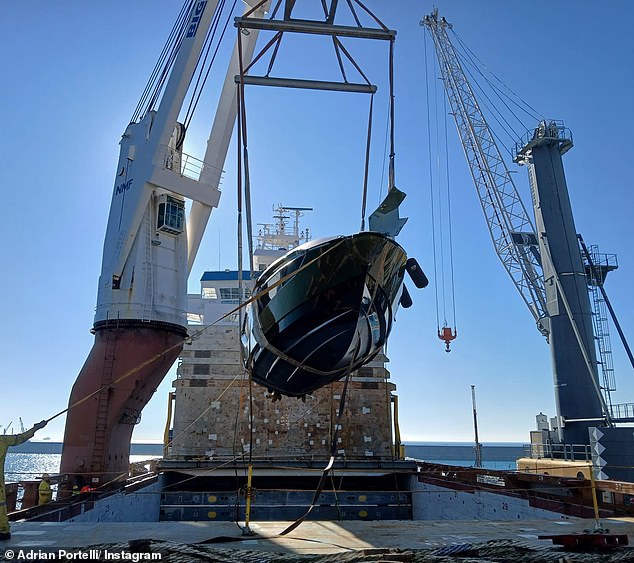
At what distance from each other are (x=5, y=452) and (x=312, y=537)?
4.20 meters

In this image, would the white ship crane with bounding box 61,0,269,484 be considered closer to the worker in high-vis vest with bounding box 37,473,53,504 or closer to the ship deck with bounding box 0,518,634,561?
the worker in high-vis vest with bounding box 37,473,53,504

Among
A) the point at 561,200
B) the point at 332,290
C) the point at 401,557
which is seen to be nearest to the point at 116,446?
the point at 332,290

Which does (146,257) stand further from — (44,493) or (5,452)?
(5,452)

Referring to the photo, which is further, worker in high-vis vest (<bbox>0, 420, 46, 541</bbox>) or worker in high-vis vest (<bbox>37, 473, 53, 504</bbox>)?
worker in high-vis vest (<bbox>37, 473, 53, 504</bbox>)

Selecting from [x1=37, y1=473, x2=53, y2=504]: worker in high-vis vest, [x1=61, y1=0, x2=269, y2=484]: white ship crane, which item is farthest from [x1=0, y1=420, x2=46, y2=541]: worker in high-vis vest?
[x1=61, y1=0, x2=269, y2=484]: white ship crane

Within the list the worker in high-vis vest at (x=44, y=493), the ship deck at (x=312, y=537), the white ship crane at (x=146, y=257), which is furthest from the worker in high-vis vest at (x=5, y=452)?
the white ship crane at (x=146, y=257)

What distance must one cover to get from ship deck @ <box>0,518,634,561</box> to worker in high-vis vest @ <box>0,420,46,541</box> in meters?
0.19

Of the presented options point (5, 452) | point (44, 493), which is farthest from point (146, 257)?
point (5, 452)

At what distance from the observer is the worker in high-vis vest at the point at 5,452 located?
646cm

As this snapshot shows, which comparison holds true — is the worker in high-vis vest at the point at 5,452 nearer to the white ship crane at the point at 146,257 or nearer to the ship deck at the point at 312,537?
the ship deck at the point at 312,537

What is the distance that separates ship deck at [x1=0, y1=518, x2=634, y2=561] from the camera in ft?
18.4

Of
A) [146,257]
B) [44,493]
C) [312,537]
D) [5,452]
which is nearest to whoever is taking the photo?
[5,452]

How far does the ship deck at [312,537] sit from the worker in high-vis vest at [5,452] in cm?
19

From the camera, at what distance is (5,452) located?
22.2ft
